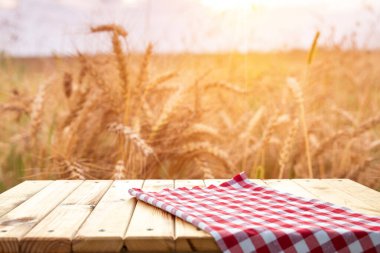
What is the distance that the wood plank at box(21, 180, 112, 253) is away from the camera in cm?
123

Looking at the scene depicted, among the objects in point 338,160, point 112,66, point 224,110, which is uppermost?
point 112,66

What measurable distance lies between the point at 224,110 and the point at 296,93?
0.79 metres

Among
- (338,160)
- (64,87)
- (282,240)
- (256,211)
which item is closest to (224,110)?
(338,160)

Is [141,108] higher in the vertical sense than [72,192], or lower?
higher

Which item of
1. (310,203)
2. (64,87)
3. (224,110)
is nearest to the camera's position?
(310,203)

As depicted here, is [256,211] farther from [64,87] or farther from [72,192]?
[64,87]

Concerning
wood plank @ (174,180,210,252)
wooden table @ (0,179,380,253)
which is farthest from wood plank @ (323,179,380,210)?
wood plank @ (174,180,210,252)

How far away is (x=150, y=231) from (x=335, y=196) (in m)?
0.67

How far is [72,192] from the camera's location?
5.75ft

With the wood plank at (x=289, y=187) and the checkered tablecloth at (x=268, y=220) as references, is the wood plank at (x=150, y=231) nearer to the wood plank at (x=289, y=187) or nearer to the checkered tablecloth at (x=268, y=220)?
the checkered tablecloth at (x=268, y=220)

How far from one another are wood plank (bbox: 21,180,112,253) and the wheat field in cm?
48

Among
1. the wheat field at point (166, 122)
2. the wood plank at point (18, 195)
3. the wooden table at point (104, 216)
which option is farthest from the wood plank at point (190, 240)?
the wheat field at point (166, 122)

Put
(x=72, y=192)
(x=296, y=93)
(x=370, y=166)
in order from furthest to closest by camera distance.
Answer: (x=370, y=166) < (x=296, y=93) < (x=72, y=192)

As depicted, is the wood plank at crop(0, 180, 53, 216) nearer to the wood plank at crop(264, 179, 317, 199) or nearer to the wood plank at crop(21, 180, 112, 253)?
the wood plank at crop(21, 180, 112, 253)
